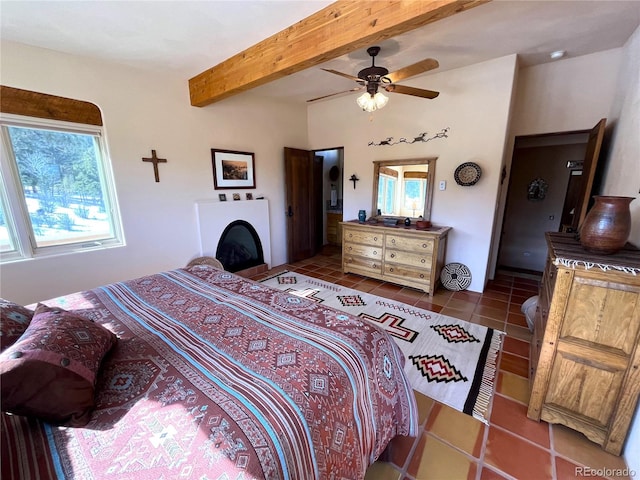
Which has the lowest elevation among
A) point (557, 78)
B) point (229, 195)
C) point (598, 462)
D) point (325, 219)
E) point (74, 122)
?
point (598, 462)

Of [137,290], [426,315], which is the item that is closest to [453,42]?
[426,315]

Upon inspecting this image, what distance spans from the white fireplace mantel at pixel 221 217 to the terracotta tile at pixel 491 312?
306 cm

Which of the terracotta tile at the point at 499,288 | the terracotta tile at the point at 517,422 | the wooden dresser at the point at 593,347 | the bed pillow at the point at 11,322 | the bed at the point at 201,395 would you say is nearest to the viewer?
the bed at the point at 201,395

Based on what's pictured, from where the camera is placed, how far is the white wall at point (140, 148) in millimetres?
2252

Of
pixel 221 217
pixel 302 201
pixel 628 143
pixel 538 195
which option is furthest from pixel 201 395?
pixel 538 195

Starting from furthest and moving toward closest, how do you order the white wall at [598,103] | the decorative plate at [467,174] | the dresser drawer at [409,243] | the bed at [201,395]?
the dresser drawer at [409,243] < the decorative plate at [467,174] < the white wall at [598,103] < the bed at [201,395]

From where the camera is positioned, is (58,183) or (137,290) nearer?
(137,290)

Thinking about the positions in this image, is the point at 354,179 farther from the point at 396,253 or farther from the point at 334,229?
the point at 334,229

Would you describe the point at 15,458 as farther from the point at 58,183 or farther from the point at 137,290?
the point at 58,183

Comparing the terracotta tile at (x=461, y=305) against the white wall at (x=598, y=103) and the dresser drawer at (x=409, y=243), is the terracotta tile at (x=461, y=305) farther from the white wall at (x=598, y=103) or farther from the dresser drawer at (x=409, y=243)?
the white wall at (x=598, y=103)

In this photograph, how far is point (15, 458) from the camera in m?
0.67

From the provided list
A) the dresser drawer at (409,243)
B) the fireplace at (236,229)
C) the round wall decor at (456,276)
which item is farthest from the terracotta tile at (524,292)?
the fireplace at (236,229)

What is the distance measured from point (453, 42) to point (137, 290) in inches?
134

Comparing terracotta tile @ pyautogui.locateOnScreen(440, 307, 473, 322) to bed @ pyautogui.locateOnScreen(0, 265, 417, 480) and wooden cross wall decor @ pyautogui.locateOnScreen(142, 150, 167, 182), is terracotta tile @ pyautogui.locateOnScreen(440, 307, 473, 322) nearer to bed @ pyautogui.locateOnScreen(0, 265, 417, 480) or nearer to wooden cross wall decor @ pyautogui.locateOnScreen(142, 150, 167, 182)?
bed @ pyautogui.locateOnScreen(0, 265, 417, 480)
